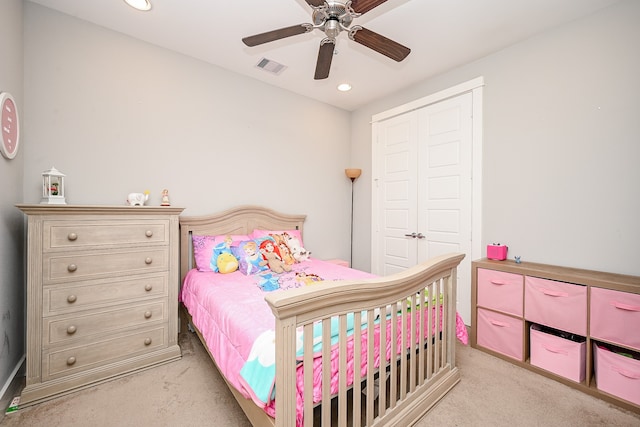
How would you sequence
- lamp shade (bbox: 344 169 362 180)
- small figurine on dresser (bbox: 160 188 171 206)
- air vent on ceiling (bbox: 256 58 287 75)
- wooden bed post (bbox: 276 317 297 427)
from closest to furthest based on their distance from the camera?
wooden bed post (bbox: 276 317 297 427)
small figurine on dresser (bbox: 160 188 171 206)
air vent on ceiling (bbox: 256 58 287 75)
lamp shade (bbox: 344 169 362 180)

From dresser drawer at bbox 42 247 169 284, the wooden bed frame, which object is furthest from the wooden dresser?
the wooden bed frame

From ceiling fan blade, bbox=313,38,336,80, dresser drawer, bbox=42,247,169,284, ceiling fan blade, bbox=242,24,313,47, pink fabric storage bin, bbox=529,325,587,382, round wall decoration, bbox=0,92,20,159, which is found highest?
ceiling fan blade, bbox=242,24,313,47

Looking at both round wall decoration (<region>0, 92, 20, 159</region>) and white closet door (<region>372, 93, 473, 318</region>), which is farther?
white closet door (<region>372, 93, 473, 318</region>)

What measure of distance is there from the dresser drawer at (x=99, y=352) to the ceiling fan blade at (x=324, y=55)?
94.5 inches

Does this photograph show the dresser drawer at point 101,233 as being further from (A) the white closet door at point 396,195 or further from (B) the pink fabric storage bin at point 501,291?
(B) the pink fabric storage bin at point 501,291

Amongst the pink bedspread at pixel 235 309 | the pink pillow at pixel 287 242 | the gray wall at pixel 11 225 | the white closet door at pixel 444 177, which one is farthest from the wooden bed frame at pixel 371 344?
the gray wall at pixel 11 225

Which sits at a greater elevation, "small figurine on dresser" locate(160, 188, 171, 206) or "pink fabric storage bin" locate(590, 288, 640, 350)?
"small figurine on dresser" locate(160, 188, 171, 206)

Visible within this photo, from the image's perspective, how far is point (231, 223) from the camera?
299 cm

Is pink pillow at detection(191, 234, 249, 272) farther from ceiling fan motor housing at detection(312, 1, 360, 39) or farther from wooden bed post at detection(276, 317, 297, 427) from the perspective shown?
ceiling fan motor housing at detection(312, 1, 360, 39)

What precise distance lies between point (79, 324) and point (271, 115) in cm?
270

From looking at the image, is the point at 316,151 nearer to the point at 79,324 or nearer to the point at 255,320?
the point at 255,320

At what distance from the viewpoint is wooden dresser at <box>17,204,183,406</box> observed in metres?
1.73

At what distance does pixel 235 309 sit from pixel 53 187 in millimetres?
1677

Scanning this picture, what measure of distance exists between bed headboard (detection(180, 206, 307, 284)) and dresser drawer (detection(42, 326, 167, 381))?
651 mm
